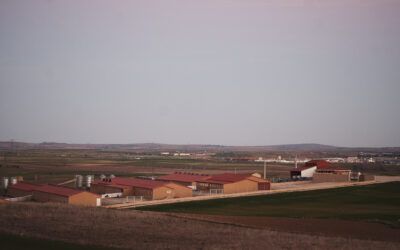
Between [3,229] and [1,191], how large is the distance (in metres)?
34.6

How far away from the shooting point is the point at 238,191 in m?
67.4

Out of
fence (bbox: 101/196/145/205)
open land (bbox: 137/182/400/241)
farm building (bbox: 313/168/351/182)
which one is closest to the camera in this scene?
open land (bbox: 137/182/400/241)

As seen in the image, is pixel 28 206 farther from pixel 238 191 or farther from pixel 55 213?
pixel 238 191

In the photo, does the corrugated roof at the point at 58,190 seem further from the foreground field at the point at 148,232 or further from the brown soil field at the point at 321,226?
the brown soil field at the point at 321,226

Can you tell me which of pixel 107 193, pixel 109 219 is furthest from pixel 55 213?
pixel 107 193

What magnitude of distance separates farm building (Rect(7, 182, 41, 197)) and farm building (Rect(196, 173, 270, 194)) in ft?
73.6

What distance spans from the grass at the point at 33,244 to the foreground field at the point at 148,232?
438 millimetres

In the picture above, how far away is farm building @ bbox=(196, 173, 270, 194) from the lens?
6631 centimetres

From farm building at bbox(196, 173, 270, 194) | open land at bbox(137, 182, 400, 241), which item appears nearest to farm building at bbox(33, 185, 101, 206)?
open land at bbox(137, 182, 400, 241)

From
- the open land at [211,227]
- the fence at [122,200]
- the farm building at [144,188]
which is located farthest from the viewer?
the farm building at [144,188]

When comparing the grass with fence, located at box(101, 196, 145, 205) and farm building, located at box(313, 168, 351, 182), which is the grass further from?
farm building, located at box(313, 168, 351, 182)

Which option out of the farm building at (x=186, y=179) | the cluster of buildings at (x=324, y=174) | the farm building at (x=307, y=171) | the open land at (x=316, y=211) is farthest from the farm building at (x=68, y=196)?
the farm building at (x=307, y=171)

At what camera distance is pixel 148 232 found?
3025 centimetres

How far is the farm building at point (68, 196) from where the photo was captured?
163ft
